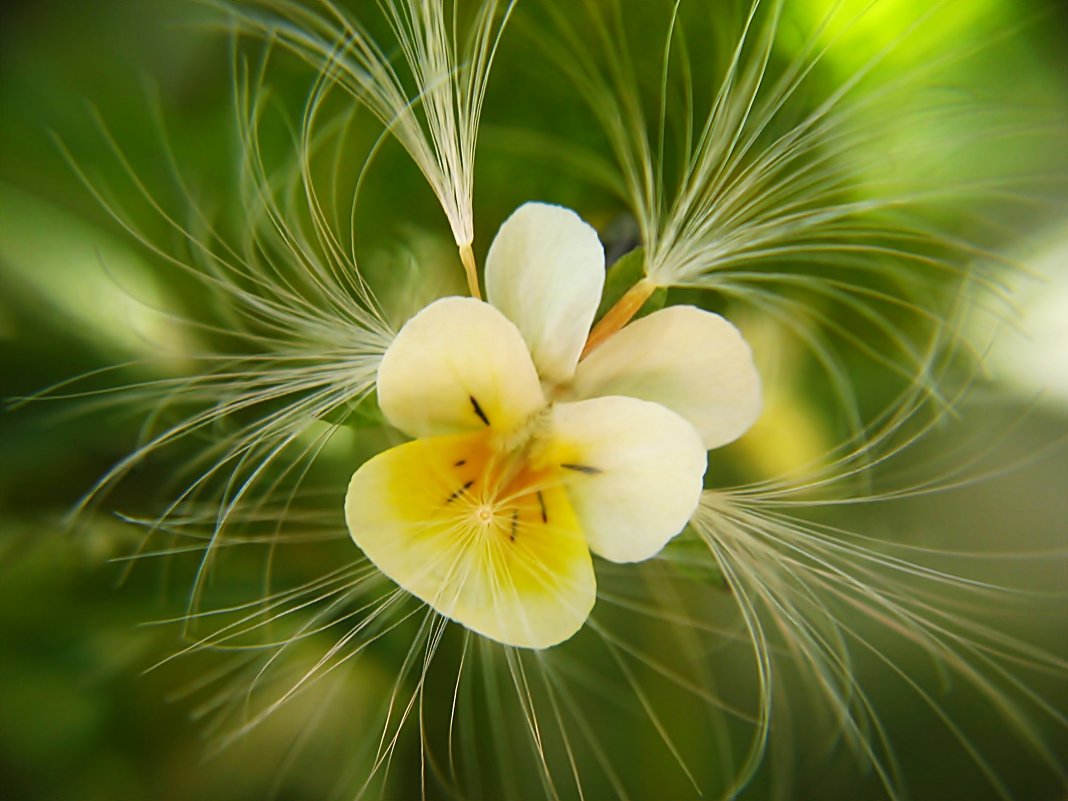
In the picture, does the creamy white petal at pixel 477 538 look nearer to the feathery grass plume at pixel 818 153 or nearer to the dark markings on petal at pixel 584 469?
the dark markings on petal at pixel 584 469

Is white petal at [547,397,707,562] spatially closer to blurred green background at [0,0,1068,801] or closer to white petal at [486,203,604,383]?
white petal at [486,203,604,383]

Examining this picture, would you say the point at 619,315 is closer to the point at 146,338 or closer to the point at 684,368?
the point at 684,368

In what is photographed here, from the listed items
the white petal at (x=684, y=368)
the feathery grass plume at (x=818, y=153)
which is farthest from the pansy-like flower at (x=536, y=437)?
the feathery grass plume at (x=818, y=153)

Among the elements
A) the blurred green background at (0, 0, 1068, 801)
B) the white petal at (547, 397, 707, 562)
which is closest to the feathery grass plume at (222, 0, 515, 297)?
the blurred green background at (0, 0, 1068, 801)

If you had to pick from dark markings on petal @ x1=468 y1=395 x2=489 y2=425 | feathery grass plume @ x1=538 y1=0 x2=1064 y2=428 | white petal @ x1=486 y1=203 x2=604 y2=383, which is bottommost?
dark markings on petal @ x1=468 y1=395 x2=489 y2=425

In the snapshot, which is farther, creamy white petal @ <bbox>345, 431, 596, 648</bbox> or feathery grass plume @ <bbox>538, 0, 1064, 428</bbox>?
feathery grass plume @ <bbox>538, 0, 1064, 428</bbox>

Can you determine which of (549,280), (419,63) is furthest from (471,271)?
(419,63)
